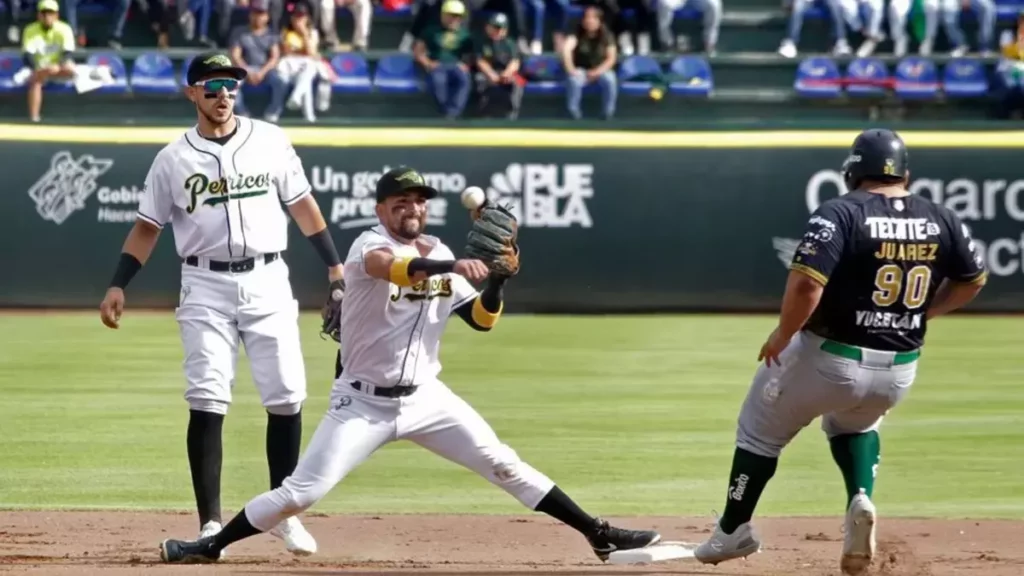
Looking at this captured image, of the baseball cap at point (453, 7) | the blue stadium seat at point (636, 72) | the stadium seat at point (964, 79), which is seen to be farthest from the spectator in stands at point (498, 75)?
the stadium seat at point (964, 79)

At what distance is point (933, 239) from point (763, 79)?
16.0 meters

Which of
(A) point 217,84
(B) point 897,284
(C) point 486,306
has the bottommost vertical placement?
(C) point 486,306

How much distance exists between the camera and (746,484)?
6.78 m

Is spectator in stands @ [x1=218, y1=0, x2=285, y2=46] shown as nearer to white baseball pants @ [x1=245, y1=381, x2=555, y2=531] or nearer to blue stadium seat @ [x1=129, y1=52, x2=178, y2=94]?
blue stadium seat @ [x1=129, y1=52, x2=178, y2=94]

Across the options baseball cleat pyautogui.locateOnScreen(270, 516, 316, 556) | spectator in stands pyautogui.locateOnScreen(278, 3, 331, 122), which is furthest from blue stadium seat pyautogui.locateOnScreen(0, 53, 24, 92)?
baseball cleat pyautogui.locateOnScreen(270, 516, 316, 556)

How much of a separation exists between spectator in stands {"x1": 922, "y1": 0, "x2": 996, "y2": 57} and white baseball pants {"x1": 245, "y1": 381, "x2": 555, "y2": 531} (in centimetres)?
1674

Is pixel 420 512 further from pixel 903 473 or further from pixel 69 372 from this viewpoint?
pixel 69 372

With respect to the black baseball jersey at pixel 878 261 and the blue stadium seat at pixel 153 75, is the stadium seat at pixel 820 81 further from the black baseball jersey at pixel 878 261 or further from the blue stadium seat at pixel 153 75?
the black baseball jersey at pixel 878 261

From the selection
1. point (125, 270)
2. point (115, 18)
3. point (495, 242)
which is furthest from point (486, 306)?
point (115, 18)

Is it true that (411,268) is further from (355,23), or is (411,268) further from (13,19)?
(13,19)

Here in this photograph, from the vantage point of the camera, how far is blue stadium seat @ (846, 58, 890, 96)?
21766 millimetres

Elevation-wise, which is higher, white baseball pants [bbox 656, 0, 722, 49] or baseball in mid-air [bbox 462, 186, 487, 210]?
baseball in mid-air [bbox 462, 186, 487, 210]

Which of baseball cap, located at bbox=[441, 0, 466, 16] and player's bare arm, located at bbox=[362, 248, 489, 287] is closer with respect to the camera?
player's bare arm, located at bbox=[362, 248, 489, 287]

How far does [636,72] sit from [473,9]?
2.32 m
